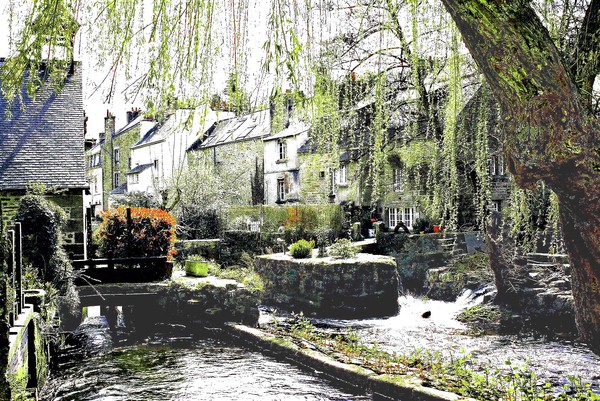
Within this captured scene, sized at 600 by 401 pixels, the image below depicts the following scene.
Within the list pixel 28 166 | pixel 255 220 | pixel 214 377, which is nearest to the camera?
A: pixel 214 377

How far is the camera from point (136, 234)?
507 inches

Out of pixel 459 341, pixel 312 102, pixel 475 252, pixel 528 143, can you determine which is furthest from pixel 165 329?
pixel 528 143

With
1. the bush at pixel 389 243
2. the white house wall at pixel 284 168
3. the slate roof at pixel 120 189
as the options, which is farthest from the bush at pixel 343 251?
the slate roof at pixel 120 189

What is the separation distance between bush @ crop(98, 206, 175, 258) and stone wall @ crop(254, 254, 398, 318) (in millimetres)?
3770

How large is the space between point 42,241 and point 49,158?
4506 millimetres

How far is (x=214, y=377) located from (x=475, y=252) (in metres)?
10.1

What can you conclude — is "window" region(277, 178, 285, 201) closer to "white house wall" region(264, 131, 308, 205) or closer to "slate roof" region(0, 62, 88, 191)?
"white house wall" region(264, 131, 308, 205)

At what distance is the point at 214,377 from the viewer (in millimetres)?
9164

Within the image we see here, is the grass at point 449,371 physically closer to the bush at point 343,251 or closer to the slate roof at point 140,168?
the bush at point 343,251

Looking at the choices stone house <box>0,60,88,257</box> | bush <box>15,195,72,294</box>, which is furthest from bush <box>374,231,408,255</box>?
bush <box>15,195,72,294</box>

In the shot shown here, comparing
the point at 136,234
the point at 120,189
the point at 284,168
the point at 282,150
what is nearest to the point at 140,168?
the point at 120,189

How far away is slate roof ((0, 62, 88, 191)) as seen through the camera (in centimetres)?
1356

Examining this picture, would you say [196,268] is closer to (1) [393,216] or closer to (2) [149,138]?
(1) [393,216]

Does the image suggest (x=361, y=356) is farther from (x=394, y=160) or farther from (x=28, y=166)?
(x=394, y=160)
